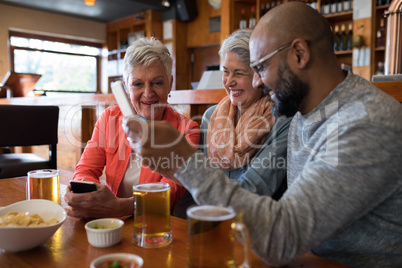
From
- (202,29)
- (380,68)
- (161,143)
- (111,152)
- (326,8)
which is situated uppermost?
(202,29)

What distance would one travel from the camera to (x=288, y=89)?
102 cm

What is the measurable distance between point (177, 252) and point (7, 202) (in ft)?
2.62

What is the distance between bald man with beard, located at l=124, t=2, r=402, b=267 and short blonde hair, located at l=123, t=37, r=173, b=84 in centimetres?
66

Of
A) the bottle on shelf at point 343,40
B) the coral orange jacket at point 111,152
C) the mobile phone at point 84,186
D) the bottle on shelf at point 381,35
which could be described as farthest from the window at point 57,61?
the mobile phone at point 84,186

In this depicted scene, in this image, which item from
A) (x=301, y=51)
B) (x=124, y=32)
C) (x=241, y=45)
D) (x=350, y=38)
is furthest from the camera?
(x=124, y=32)

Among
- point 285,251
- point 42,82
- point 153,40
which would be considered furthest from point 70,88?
point 285,251

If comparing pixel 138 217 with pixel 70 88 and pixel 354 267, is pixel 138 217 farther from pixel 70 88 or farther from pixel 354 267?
pixel 70 88

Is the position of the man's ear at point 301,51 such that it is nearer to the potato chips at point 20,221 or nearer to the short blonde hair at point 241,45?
the short blonde hair at point 241,45

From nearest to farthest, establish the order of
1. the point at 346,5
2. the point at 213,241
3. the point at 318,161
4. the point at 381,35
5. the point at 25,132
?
the point at 213,241 → the point at 318,161 → the point at 25,132 → the point at 381,35 → the point at 346,5

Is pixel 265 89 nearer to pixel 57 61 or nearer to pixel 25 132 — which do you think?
pixel 25 132

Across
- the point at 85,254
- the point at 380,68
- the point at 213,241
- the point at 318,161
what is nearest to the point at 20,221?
the point at 85,254

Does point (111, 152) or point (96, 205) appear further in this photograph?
point (111, 152)

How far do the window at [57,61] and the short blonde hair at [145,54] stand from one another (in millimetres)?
6281

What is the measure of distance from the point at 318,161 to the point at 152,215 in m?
0.44
